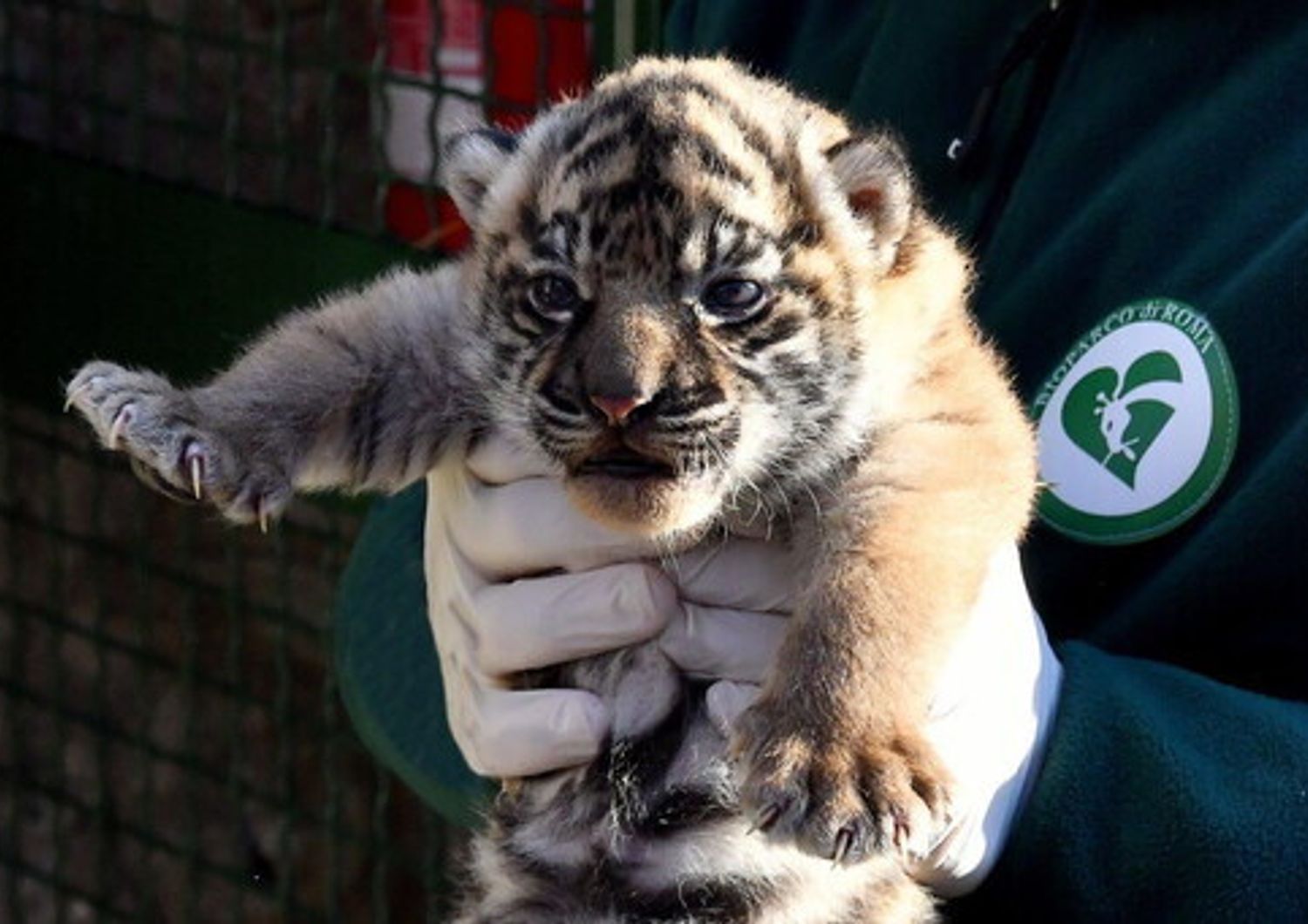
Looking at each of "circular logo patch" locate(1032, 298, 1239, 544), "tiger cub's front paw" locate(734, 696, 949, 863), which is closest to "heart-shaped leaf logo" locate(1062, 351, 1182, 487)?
"circular logo patch" locate(1032, 298, 1239, 544)

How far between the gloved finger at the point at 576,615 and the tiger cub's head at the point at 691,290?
99 mm

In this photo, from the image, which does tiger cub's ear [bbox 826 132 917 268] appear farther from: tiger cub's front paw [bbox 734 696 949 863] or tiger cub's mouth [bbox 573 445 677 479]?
tiger cub's front paw [bbox 734 696 949 863]

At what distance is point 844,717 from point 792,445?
297 mm

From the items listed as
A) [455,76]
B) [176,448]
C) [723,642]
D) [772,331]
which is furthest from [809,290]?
[455,76]

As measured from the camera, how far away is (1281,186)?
2.22 metres

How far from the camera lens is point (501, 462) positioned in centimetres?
228

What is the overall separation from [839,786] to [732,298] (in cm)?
42

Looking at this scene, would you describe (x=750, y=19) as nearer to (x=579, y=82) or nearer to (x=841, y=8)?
(x=841, y=8)

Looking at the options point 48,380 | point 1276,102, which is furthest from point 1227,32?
point 48,380

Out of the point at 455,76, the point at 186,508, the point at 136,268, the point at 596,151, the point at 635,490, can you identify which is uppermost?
the point at 596,151

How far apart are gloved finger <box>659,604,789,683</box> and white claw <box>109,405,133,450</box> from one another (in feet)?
1.69

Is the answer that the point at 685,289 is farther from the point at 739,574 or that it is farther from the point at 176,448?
the point at 176,448

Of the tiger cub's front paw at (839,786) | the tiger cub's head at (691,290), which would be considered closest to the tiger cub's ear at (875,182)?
the tiger cub's head at (691,290)

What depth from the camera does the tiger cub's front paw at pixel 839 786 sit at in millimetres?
1869
